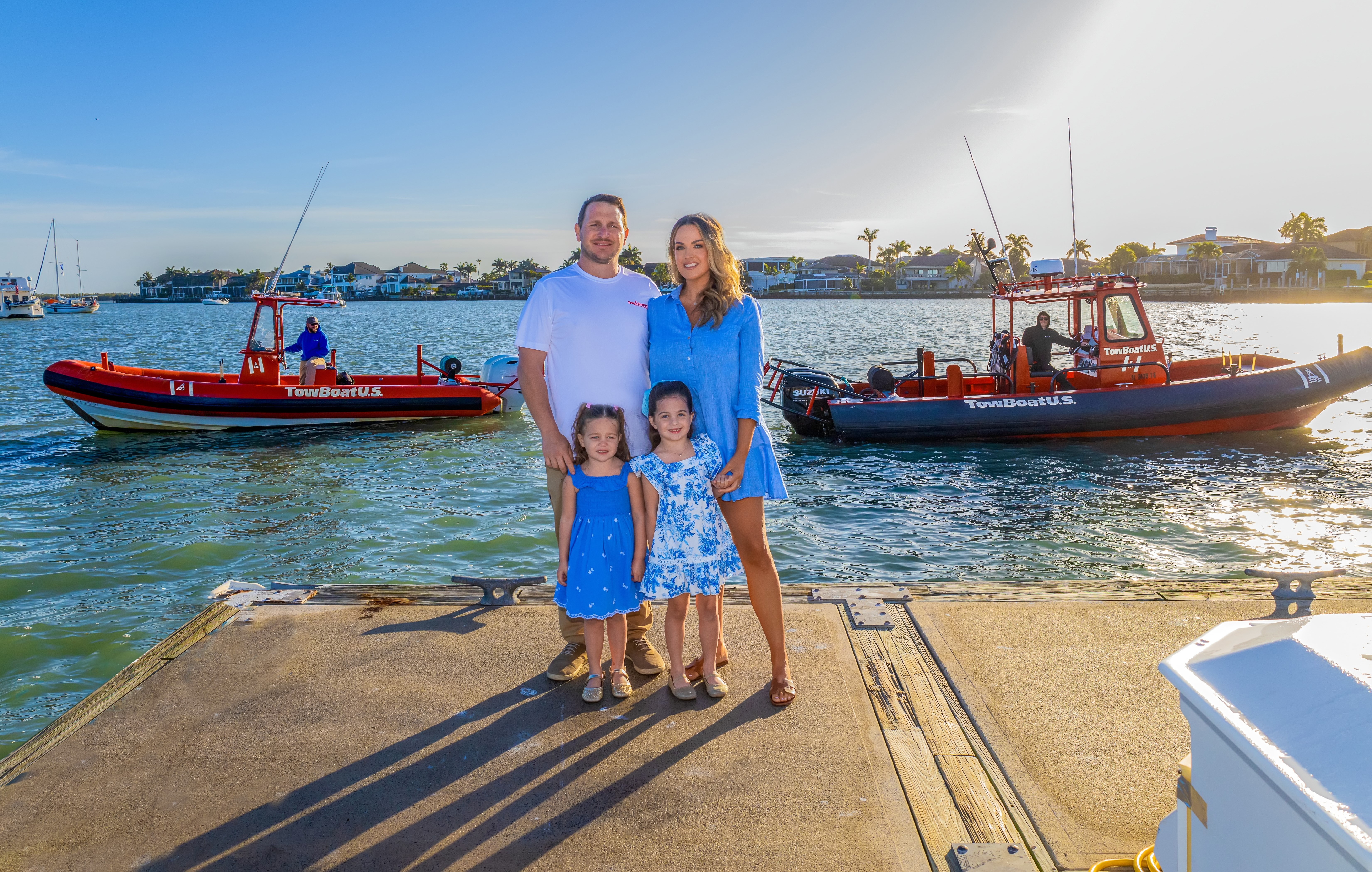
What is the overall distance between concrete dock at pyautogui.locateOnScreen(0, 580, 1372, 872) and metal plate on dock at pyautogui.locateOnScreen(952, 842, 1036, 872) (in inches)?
0.4

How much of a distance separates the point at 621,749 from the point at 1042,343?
38.9 ft

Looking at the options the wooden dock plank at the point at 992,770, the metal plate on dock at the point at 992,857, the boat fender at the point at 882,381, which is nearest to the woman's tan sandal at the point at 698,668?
the wooden dock plank at the point at 992,770

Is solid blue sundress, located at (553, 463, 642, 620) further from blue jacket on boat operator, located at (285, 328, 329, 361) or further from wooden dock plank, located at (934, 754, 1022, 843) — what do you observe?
blue jacket on boat operator, located at (285, 328, 329, 361)

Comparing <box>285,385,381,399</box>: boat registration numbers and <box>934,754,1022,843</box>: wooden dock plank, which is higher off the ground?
<box>285,385,381,399</box>: boat registration numbers

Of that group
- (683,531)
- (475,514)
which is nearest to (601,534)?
(683,531)

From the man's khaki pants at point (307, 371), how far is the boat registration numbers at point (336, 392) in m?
0.26

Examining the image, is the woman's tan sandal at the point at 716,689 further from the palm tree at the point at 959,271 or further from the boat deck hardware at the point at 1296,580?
the palm tree at the point at 959,271

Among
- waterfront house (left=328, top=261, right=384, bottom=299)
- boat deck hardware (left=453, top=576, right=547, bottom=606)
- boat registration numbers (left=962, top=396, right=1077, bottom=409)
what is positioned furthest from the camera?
waterfront house (left=328, top=261, right=384, bottom=299)

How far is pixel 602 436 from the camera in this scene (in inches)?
126

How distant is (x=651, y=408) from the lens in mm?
3191

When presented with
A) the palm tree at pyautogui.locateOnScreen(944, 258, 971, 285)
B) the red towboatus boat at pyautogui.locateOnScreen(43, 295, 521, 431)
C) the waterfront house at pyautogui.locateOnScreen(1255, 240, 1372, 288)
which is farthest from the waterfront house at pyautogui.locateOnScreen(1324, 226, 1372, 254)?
the red towboatus boat at pyautogui.locateOnScreen(43, 295, 521, 431)

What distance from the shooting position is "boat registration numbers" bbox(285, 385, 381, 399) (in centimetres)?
1485

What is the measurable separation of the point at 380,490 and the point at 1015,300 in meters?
9.67

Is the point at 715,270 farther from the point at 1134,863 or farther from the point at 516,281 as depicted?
the point at 516,281
